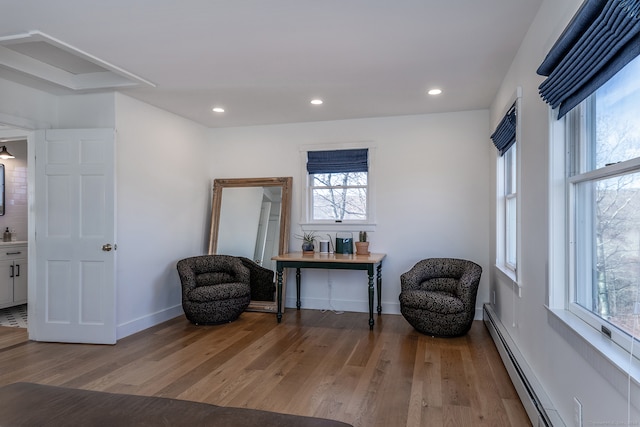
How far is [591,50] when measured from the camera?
1.58 meters

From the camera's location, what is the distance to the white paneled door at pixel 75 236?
151 inches

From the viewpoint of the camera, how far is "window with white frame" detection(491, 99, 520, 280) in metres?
3.44

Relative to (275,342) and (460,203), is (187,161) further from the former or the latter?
(460,203)

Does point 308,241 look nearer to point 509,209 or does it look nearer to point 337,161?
point 337,161

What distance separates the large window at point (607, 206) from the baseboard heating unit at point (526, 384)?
1.85 ft

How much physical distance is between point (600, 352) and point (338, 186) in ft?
12.8

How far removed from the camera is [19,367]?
10.6 ft

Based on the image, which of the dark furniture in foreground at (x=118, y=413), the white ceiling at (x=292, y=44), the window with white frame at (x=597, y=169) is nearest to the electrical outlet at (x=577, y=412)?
the window with white frame at (x=597, y=169)

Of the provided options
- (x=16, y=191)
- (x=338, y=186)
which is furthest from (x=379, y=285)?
(x=16, y=191)

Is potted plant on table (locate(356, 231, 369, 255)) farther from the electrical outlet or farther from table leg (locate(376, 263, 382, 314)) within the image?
the electrical outlet

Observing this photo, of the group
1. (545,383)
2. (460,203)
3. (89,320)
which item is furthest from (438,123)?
(89,320)

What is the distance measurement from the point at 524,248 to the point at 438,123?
98.5 inches

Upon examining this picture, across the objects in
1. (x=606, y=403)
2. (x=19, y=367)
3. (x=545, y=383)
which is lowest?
(x=19, y=367)

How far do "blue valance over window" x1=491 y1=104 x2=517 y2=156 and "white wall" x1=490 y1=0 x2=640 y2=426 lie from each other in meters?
0.18
